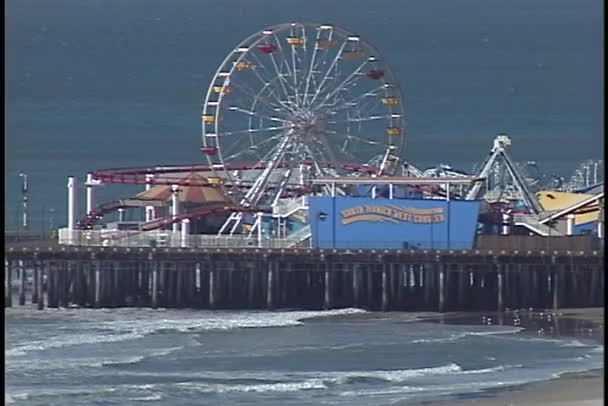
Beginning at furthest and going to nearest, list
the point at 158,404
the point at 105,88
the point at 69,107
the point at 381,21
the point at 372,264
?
the point at 381,21
the point at 105,88
the point at 69,107
the point at 372,264
the point at 158,404

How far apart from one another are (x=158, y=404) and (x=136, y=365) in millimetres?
4293

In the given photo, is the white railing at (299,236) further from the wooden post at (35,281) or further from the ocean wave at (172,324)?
the wooden post at (35,281)

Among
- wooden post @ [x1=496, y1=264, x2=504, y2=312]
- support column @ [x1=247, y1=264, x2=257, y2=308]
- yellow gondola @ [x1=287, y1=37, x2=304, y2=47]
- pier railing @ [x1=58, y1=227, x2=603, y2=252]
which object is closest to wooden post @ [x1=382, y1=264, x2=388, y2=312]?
pier railing @ [x1=58, y1=227, x2=603, y2=252]

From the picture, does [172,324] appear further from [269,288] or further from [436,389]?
[436,389]

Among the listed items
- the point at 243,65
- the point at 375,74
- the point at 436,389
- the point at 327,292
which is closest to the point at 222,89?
the point at 243,65

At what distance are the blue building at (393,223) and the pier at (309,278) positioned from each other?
3.12ft

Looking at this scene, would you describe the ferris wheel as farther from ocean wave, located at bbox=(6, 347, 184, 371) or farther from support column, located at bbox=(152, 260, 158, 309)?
ocean wave, located at bbox=(6, 347, 184, 371)

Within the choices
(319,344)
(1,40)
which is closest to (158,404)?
(319,344)

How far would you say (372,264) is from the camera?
4100cm

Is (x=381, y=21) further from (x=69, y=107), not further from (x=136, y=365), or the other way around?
(x=136, y=365)

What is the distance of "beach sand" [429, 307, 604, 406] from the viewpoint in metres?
29.5

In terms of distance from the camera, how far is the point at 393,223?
4250 centimetres

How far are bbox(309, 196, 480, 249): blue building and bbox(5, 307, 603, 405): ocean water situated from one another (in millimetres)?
2005

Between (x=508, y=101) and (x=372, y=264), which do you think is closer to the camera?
(x=372, y=264)
